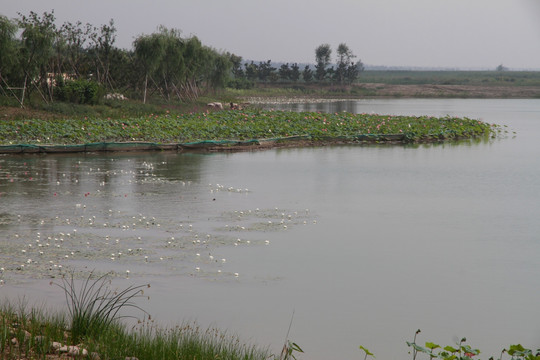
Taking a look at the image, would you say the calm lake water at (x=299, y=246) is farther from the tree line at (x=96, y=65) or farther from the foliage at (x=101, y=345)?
the tree line at (x=96, y=65)

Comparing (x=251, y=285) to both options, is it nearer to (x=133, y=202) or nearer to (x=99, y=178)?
(x=133, y=202)

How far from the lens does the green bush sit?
31219 millimetres

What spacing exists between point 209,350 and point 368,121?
86.0ft

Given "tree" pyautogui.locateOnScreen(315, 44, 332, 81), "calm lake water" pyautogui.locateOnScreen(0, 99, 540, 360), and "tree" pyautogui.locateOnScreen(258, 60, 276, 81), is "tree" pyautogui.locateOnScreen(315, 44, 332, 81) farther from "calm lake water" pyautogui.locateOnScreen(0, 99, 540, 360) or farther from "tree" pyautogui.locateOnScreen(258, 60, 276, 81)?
"calm lake water" pyautogui.locateOnScreen(0, 99, 540, 360)

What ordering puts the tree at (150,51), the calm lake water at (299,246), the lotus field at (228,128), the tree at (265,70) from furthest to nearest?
1. the tree at (265,70)
2. the tree at (150,51)
3. the lotus field at (228,128)
4. the calm lake water at (299,246)

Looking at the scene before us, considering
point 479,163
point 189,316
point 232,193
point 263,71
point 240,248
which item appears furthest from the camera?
point 263,71

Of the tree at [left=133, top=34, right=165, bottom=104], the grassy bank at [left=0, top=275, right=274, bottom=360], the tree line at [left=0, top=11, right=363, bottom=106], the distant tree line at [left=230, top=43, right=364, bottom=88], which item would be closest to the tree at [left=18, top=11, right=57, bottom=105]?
the tree line at [left=0, top=11, right=363, bottom=106]

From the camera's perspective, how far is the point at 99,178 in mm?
17062

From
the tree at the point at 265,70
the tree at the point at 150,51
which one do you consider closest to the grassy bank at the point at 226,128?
the tree at the point at 150,51

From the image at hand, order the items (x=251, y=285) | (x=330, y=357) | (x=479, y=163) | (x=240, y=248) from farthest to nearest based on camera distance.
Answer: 1. (x=479, y=163)
2. (x=240, y=248)
3. (x=251, y=285)
4. (x=330, y=357)

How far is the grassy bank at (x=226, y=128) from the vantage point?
2356 cm

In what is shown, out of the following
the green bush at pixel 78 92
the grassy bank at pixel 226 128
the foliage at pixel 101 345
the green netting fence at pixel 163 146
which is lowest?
the foliage at pixel 101 345

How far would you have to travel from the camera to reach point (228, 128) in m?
27.0

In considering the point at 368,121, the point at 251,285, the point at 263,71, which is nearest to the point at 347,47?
the point at 263,71
